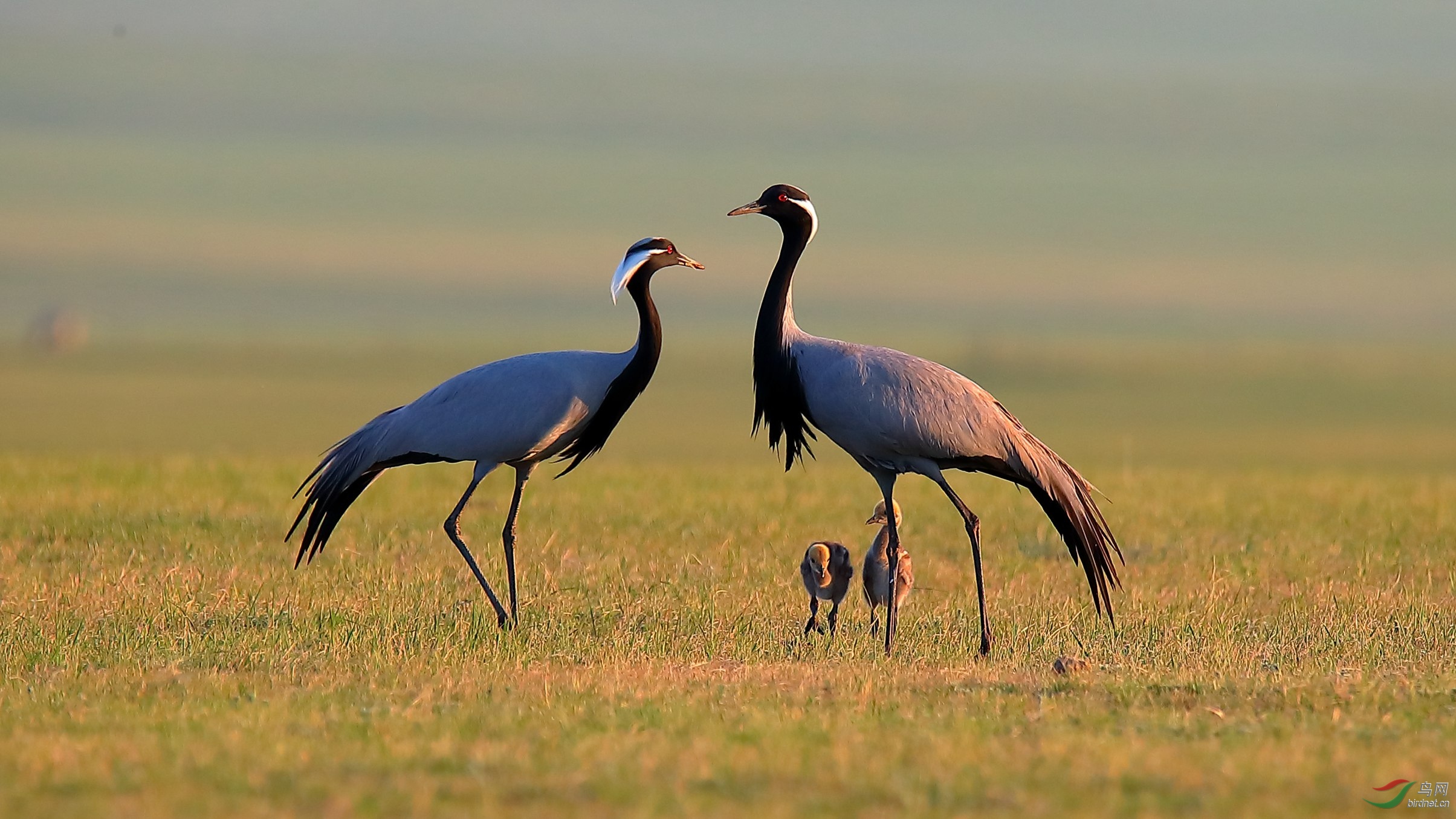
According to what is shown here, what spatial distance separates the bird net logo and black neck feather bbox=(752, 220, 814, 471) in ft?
14.6

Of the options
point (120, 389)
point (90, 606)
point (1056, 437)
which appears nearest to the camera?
point (90, 606)

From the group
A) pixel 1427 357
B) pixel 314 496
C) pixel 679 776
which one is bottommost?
pixel 679 776

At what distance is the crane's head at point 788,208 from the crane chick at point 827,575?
1.81 metres

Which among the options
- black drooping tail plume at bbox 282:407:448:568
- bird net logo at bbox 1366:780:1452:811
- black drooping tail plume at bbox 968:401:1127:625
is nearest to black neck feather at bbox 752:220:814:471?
black drooping tail plume at bbox 968:401:1127:625

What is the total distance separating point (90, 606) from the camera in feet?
33.8

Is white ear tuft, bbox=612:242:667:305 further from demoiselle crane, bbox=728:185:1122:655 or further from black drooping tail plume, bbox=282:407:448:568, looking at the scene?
black drooping tail plume, bbox=282:407:448:568

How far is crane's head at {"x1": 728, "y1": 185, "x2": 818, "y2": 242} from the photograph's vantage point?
34.1ft

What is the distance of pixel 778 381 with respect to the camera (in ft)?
32.7

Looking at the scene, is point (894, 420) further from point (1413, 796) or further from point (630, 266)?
point (1413, 796)

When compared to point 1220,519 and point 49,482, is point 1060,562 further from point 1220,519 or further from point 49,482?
point 49,482

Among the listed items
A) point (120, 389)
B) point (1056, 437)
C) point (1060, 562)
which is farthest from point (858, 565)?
point (120, 389)

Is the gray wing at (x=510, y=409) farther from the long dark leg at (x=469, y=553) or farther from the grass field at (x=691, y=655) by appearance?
the grass field at (x=691, y=655)

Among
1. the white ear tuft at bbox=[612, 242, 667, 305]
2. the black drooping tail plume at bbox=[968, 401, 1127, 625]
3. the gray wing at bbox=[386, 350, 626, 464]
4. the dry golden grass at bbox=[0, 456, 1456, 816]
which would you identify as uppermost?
the white ear tuft at bbox=[612, 242, 667, 305]

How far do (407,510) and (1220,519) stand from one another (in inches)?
276
